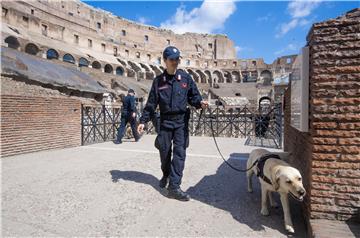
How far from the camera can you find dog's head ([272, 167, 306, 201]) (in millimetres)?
2154

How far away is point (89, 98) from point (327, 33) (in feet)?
66.8

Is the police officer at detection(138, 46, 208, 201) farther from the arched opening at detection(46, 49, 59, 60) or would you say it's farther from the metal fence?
the arched opening at detection(46, 49, 59, 60)

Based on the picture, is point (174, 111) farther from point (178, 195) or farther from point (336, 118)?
point (336, 118)

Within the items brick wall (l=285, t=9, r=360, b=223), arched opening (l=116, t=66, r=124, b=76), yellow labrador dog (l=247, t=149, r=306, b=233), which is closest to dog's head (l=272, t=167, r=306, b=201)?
yellow labrador dog (l=247, t=149, r=306, b=233)

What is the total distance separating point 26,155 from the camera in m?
5.71

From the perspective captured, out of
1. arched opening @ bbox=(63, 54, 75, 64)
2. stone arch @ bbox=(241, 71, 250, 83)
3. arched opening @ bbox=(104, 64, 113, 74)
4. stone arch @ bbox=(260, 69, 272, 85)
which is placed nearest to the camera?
arched opening @ bbox=(63, 54, 75, 64)

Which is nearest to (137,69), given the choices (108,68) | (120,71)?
(120,71)

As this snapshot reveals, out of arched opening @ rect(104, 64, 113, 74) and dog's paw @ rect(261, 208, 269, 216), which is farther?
arched opening @ rect(104, 64, 113, 74)

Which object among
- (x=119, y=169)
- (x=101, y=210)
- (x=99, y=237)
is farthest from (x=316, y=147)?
(x=119, y=169)

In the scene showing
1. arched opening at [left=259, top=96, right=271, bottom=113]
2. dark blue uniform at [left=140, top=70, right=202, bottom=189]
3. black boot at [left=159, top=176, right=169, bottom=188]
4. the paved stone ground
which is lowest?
the paved stone ground

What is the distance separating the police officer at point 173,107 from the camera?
329cm

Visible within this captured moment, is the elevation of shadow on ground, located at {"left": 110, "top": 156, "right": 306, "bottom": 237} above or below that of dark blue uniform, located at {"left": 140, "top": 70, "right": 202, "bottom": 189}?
below

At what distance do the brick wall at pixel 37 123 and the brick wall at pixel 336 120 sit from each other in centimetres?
609

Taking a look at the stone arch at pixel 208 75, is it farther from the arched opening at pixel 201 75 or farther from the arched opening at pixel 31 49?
the arched opening at pixel 31 49
